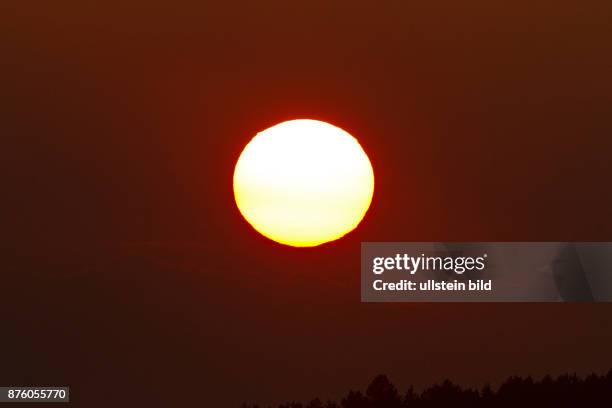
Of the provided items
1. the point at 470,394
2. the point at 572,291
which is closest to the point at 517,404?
the point at 470,394

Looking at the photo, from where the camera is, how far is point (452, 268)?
26.4 meters

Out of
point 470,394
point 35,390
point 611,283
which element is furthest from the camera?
point 470,394

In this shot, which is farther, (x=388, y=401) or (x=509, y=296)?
(x=388, y=401)

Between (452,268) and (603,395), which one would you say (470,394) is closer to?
(603,395)

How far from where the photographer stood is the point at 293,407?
188 ft

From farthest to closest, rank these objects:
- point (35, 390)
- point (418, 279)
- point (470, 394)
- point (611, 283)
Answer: point (470, 394)
point (611, 283)
point (35, 390)
point (418, 279)

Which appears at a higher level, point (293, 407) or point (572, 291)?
point (293, 407)

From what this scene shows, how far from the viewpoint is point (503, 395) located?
57.2 metres

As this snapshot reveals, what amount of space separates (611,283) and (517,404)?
93.4ft

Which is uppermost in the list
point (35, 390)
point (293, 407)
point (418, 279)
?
point (293, 407)

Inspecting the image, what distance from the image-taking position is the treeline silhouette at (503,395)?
57312mm

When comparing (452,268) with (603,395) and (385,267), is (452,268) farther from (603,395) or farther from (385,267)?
(603,395)

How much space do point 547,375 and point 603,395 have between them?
115 inches

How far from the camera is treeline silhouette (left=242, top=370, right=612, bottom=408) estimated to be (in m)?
57.3
